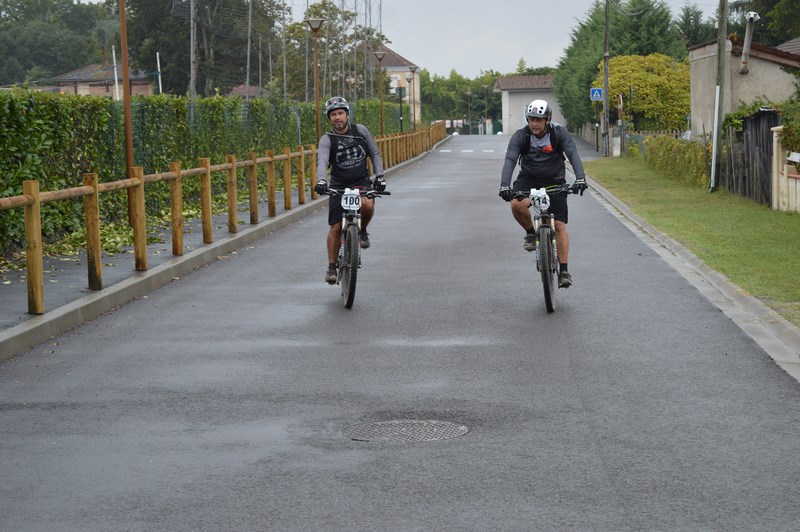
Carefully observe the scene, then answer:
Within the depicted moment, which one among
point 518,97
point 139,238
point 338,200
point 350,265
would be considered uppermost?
point 518,97

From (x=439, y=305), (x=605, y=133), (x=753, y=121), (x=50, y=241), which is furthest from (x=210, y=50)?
(x=439, y=305)

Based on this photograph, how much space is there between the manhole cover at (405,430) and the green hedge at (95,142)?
8.40m

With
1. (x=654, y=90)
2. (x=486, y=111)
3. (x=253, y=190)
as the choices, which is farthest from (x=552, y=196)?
(x=486, y=111)

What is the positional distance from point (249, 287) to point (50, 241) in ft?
12.9

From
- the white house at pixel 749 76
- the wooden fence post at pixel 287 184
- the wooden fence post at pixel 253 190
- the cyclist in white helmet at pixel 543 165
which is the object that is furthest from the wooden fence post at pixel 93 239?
the white house at pixel 749 76

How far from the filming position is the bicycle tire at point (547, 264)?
1107 centimetres

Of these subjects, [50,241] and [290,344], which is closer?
[290,344]

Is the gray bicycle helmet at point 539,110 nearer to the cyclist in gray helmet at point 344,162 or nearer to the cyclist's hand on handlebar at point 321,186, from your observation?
the cyclist in gray helmet at point 344,162

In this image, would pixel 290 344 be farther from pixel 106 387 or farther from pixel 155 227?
pixel 155 227

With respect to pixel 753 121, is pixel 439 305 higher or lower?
lower

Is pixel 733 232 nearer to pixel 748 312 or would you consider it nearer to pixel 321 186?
pixel 748 312

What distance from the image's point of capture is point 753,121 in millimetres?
24484

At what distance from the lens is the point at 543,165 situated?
38.8ft

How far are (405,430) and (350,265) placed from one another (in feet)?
16.0
